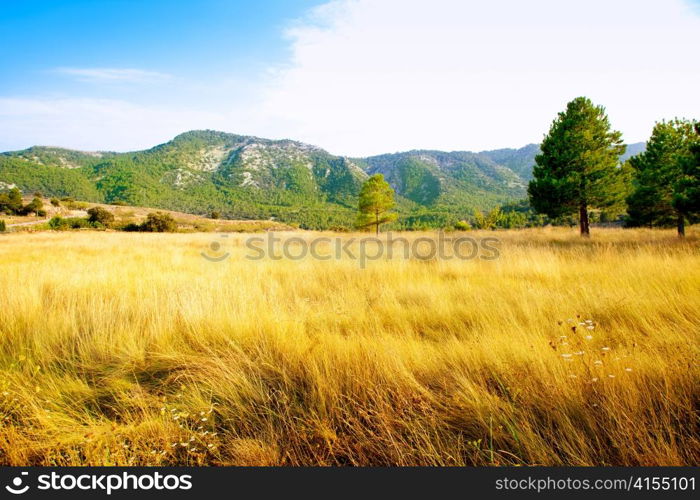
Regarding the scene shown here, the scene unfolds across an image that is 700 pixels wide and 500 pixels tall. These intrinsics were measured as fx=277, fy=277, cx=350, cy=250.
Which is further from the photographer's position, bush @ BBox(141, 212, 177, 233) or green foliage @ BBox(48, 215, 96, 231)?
bush @ BBox(141, 212, 177, 233)

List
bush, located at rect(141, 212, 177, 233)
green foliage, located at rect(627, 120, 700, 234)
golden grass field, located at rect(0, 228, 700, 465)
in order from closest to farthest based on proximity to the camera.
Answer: golden grass field, located at rect(0, 228, 700, 465) → green foliage, located at rect(627, 120, 700, 234) → bush, located at rect(141, 212, 177, 233)

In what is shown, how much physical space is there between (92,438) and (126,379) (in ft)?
2.73

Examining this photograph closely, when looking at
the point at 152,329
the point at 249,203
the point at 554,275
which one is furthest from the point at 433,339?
the point at 249,203

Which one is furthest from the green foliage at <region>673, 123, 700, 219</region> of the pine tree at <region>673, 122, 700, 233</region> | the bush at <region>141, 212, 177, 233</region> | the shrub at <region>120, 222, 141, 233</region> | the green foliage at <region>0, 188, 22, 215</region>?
the green foliage at <region>0, 188, 22, 215</region>

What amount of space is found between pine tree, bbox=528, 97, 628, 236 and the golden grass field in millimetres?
13810

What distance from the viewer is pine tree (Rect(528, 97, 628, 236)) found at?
1441 centimetres

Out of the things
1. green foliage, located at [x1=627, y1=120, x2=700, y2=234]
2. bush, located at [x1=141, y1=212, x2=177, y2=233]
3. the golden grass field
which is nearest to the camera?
the golden grass field

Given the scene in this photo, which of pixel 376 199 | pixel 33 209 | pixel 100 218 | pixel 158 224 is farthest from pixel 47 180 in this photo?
pixel 376 199

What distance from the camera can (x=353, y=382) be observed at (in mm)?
1929

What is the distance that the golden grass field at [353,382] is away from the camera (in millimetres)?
1435

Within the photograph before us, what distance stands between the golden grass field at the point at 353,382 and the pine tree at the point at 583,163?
13.8 metres

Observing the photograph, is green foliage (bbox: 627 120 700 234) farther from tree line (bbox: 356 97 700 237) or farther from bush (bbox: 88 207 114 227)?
bush (bbox: 88 207 114 227)

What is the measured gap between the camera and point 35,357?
2.50 m

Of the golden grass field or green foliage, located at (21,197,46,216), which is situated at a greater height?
green foliage, located at (21,197,46,216)
